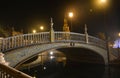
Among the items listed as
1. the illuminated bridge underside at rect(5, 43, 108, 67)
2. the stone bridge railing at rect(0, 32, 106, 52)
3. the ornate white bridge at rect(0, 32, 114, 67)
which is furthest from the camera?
the illuminated bridge underside at rect(5, 43, 108, 67)

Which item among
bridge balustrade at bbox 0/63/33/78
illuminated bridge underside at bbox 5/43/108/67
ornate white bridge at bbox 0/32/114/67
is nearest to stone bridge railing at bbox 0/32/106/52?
ornate white bridge at bbox 0/32/114/67

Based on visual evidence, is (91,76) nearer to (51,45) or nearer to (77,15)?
(51,45)

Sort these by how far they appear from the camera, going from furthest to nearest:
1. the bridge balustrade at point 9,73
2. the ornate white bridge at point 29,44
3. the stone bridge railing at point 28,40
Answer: the ornate white bridge at point 29,44, the stone bridge railing at point 28,40, the bridge balustrade at point 9,73

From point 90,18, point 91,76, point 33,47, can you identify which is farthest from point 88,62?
point 33,47

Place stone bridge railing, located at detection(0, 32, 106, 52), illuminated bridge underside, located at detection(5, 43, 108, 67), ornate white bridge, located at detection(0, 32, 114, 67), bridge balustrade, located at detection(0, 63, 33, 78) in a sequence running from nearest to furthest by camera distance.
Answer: bridge balustrade, located at detection(0, 63, 33, 78) < stone bridge railing, located at detection(0, 32, 106, 52) < ornate white bridge, located at detection(0, 32, 114, 67) < illuminated bridge underside, located at detection(5, 43, 108, 67)

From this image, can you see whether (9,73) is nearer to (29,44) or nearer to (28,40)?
(29,44)

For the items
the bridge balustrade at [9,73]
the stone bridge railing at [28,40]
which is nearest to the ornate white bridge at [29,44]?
the stone bridge railing at [28,40]

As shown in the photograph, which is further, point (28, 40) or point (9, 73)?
point (28, 40)

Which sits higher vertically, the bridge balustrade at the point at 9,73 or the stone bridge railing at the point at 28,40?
the stone bridge railing at the point at 28,40

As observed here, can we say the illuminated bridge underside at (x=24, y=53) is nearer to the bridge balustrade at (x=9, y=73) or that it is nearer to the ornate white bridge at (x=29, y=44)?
the ornate white bridge at (x=29, y=44)

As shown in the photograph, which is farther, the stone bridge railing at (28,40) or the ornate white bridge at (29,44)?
the ornate white bridge at (29,44)

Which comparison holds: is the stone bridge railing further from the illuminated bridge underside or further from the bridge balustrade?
the bridge balustrade

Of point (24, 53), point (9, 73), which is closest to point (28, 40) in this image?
point (24, 53)

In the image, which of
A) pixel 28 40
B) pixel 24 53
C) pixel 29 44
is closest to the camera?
pixel 24 53
